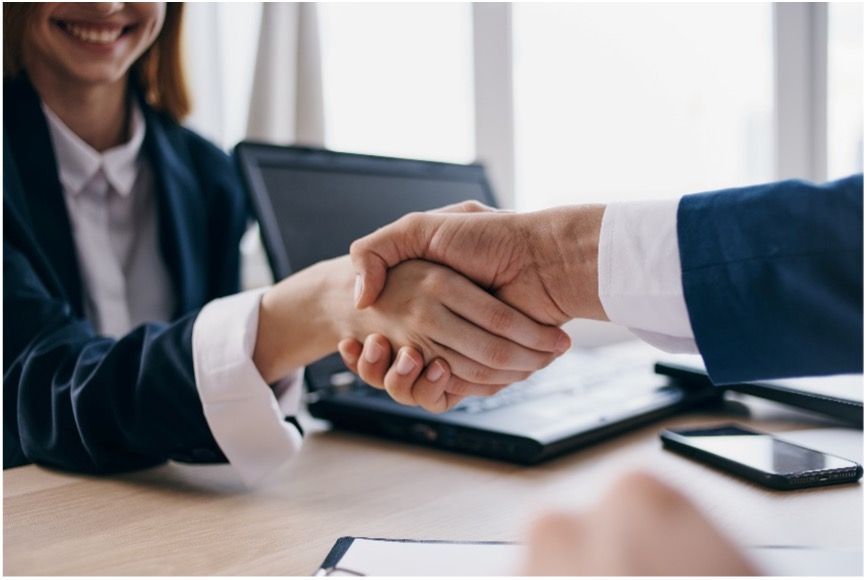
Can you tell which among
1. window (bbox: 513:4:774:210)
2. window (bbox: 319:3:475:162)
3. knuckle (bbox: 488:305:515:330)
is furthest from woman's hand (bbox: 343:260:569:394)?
window (bbox: 513:4:774:210)

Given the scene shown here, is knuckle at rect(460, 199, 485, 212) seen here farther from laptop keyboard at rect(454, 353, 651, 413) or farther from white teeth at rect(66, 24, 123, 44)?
white teeth at rect(66, 24, 123, 44)

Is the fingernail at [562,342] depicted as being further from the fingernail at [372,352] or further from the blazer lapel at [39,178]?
the blazer lapel at [39,178]

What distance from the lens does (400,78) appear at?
1.72m

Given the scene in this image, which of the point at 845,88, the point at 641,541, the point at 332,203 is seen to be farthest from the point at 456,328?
the point at 845,88

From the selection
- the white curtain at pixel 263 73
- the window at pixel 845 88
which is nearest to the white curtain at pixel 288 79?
the white curtain at pixel 263 73

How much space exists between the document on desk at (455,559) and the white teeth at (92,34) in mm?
849

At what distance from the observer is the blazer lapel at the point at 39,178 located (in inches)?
36.8

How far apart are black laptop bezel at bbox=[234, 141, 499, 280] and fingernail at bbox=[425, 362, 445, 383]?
9.9 inches

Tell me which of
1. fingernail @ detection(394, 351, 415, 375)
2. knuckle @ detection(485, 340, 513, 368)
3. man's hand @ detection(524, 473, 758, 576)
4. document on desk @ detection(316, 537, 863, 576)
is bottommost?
document on desk @ detection(316, 537, 863, 576)

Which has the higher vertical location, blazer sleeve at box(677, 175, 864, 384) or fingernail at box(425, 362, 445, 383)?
blazer sleeve at box(677, 175, 864, 384)

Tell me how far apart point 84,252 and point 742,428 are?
861mm

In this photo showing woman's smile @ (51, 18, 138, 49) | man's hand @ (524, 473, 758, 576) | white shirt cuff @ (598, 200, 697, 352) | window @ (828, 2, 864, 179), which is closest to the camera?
man's hand @ (524, 473, 758, 576)

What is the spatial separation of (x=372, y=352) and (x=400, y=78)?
3.65 feet

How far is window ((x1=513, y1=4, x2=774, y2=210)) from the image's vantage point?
1.84m
